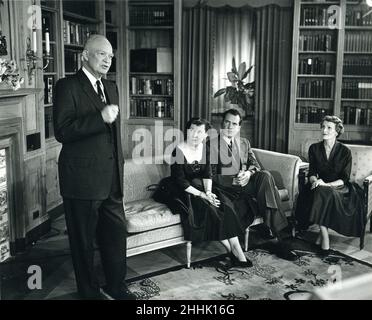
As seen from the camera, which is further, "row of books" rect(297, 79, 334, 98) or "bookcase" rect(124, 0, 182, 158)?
"bookcase" rect(124, 0, 182, 158)

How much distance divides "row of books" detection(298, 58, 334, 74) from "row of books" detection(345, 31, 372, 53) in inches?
11.5

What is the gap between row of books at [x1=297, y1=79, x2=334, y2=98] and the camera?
19.6 ft

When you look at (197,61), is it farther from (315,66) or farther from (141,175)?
(141,175)

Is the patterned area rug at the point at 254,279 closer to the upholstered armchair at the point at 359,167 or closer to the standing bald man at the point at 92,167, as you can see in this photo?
the standing bald man at the point at 92,167

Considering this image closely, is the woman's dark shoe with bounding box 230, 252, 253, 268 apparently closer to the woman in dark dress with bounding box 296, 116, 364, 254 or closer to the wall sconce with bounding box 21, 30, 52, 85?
the woman in dark dress with bounding box 296, 116, 364, 254

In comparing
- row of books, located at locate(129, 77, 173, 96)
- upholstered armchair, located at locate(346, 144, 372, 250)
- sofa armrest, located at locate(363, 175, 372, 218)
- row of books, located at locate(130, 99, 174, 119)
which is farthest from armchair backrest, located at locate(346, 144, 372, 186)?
row of books, located at locate(129, 77, 173, 96)

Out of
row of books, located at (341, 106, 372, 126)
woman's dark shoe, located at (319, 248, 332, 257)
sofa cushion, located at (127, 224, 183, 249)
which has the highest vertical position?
row of books, located at (341, 106, 372, 126)

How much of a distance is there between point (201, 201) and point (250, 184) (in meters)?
0.56

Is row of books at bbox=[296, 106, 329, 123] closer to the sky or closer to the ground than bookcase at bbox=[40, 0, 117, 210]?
closer to the ground

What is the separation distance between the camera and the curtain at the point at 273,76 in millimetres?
6004

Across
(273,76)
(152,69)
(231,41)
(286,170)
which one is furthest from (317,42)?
(286,170)

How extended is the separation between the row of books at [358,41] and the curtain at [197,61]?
1.66 metres
